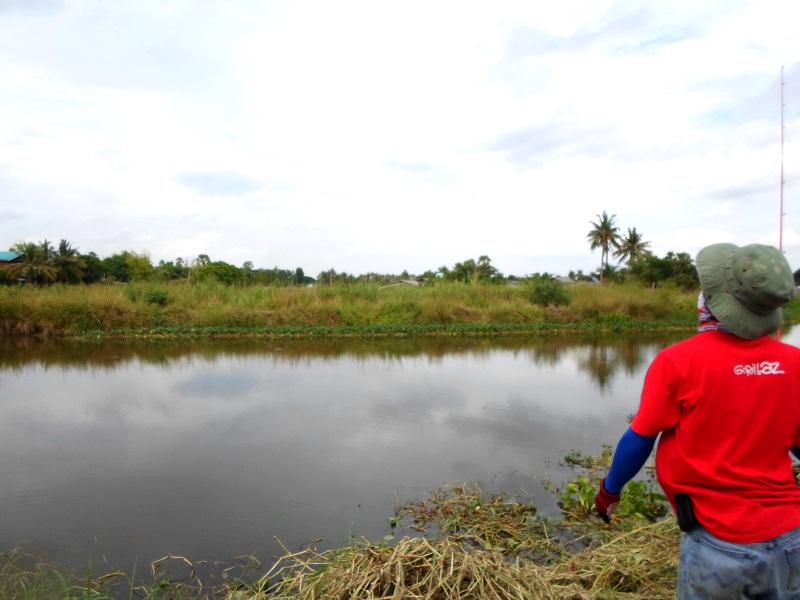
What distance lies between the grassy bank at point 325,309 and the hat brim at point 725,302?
15164 millimetres

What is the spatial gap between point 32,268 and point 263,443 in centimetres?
2762

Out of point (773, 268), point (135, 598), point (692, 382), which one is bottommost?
point (135, 598)

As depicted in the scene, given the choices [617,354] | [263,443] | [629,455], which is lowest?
[263,443]

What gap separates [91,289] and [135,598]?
1810 centimetres

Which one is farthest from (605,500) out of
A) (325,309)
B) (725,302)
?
(325,309)

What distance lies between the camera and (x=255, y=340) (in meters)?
15.3

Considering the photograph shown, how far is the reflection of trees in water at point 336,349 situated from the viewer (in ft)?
37.3

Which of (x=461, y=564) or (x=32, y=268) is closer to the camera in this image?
(x=461, y=564)

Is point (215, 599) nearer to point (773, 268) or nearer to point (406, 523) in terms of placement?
point (406, 523)

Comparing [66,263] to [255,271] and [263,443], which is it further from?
[263,443]

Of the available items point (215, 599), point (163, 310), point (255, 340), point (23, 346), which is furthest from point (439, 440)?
point (163, 310)

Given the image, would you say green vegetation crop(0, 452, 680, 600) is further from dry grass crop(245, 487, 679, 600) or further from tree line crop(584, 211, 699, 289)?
tree line crop(584, 211, 699, 289)

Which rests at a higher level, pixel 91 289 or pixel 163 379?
pixel 91 289

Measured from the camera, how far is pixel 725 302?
1.52m
